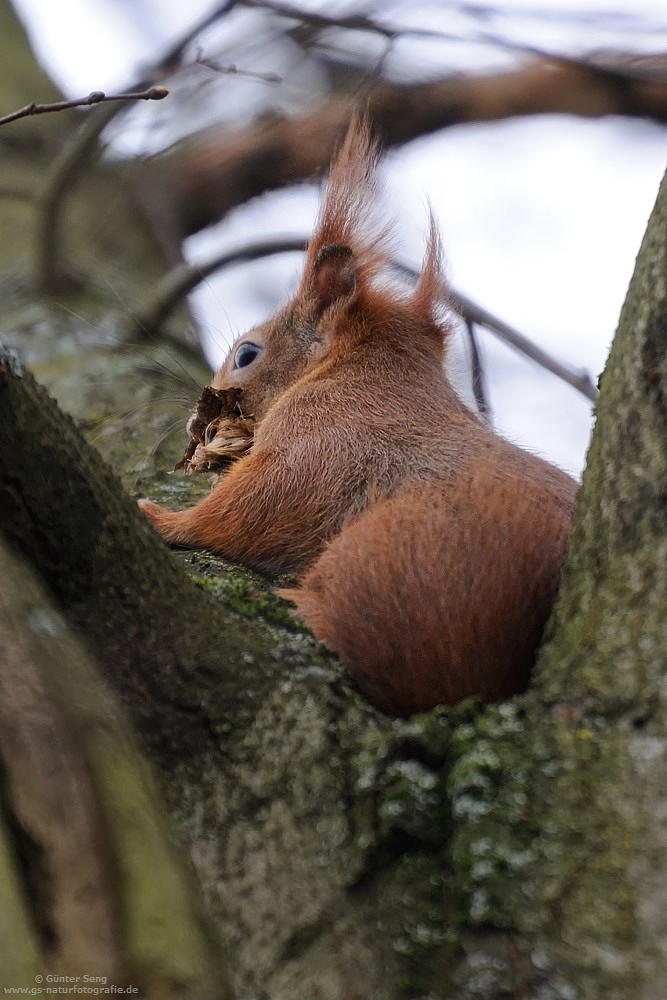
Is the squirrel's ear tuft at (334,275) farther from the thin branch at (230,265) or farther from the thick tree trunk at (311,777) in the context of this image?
the thick tree trunk at (311,777)

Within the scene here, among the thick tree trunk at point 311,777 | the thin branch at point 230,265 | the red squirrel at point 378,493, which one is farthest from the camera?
the thin branch at point 230,265

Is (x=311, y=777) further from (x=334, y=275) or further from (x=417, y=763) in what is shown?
(x=334, y=275)

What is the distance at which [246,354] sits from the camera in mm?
3104

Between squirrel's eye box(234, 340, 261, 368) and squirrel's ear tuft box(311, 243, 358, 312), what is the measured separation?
218mm

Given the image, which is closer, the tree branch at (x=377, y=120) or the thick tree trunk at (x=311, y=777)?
the thick tree trunk at (x=311, y=777)

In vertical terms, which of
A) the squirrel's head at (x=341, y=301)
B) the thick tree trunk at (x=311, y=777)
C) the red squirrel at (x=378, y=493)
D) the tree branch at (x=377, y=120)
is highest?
the tree branch at (x=377, y=120)

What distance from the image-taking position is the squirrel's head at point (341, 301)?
2955 millimetres

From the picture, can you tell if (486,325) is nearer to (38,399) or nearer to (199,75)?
(199,75)

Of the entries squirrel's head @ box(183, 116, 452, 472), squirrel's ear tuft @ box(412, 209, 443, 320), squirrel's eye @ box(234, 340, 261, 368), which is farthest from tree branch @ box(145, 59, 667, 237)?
squirrel's eye @ box(234, 340, 261, 368)

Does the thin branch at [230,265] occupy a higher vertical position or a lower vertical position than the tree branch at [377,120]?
lower

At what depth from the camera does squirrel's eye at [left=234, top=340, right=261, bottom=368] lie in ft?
10.1

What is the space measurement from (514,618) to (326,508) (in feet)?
3.00

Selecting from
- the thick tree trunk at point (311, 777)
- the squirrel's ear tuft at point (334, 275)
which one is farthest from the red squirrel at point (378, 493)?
the thick tree trunk at point (311, 777)

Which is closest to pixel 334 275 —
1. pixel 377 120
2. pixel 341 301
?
pixel 341 301
